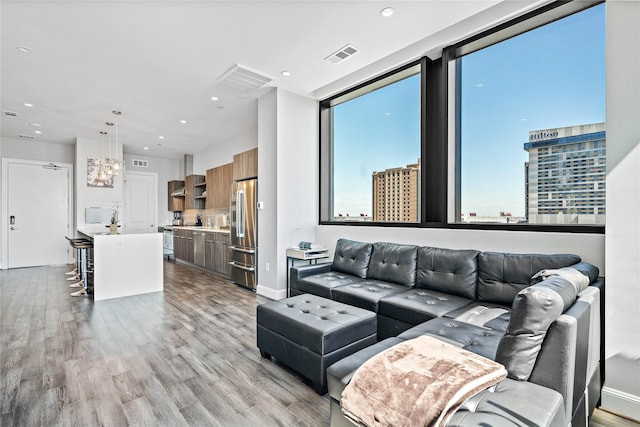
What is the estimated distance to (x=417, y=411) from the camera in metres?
1.16

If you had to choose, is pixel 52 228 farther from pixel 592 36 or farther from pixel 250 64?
pixel 592 36

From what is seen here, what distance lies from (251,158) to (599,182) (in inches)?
Answer: 177

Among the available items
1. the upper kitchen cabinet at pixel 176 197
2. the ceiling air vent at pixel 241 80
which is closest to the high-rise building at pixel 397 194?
the ceiling air vent at pixel 241 80

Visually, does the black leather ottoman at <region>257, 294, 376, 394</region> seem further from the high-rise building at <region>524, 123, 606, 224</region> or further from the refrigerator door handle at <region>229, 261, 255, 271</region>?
the refrigerator door handle at <region>229, 261, 255, 271</region>

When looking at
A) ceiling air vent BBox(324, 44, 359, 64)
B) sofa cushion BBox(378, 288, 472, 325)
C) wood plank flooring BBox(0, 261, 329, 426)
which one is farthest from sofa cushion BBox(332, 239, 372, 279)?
ceiling air vent BBox(324, 44, 359, 64)

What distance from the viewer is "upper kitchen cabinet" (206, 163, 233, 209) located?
22.1 feet

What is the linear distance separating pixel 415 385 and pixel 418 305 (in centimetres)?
136

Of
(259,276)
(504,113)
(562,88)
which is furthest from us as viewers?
(259,276)

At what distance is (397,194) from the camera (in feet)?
13.2

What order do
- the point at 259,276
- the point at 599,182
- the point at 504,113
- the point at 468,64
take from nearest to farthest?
the point at 599,182
the point at 504,113
the point at 468,64
the point at 259,276

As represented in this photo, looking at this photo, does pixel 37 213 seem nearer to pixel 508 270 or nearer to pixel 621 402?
pixel 508 270

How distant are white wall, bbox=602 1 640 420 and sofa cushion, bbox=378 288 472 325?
0.94 meters

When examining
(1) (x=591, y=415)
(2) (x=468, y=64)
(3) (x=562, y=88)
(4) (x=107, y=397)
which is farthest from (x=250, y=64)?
(1) (x=591, y=415)

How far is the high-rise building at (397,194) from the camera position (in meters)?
3.78
